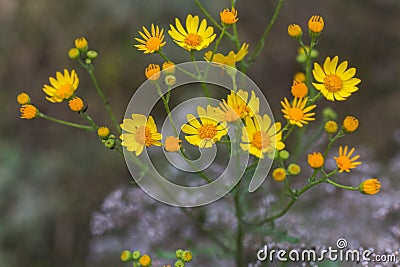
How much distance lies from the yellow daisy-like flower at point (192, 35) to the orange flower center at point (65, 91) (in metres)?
0.42

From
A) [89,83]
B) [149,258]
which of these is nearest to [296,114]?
[149,258]

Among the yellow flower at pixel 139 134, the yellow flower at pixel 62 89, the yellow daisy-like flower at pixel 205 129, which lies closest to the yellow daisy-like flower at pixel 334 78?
the yellow daisy-like flower at pixel 205 129

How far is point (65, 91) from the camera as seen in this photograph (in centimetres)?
194

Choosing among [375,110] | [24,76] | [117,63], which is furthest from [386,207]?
[24,76]

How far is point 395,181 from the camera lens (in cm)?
304

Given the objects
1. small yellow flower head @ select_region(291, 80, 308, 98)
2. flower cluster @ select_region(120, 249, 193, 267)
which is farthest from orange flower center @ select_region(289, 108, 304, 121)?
flower cluster @ select_region(120, 249, 193, 267)

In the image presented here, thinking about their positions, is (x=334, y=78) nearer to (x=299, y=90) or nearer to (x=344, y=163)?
(x=299, y=90)

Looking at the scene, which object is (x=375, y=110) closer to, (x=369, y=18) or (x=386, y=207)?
(x=369, y=18)

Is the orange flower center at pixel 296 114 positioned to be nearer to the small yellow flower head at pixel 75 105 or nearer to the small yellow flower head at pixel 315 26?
the small yellow flower head at pixel 315 26

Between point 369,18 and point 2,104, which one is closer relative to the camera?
point 2,104

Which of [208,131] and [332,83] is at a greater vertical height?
[332,83]

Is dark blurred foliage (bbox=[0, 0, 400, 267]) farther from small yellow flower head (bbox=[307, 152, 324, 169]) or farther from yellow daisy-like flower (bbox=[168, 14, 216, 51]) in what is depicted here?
small yellow flower head (bbox=[307, 152, 324, 169])

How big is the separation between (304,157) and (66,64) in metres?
1.85

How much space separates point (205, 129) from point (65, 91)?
0.54 meters
